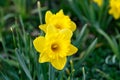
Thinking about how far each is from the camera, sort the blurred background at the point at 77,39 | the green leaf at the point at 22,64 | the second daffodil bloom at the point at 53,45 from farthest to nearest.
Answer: the blurred background at the point at 77,39 < the green leaf at the point at 22,64 < the second daffodil bloom at the point at 53,45

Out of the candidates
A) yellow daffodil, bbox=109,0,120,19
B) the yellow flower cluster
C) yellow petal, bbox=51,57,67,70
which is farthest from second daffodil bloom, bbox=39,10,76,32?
yellow daffodil, bbox=109,0,120,19

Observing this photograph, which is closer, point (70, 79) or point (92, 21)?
point (70, 79)

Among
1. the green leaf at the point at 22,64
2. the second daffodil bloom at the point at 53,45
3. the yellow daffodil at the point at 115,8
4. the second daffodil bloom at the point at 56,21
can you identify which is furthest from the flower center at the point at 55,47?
the yellow daffodil at the point at 115,8

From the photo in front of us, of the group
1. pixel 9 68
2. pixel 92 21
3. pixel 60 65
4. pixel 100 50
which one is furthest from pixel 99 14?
pixel 60 65

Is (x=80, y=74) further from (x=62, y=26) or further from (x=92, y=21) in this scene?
(x=62, y=26)

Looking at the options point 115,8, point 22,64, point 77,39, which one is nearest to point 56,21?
point 22,64

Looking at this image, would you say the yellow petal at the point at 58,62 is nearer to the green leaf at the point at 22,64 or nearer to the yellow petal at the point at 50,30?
the yellow petal at the point at 50,30

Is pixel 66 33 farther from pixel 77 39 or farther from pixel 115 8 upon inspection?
pixel 115 8
